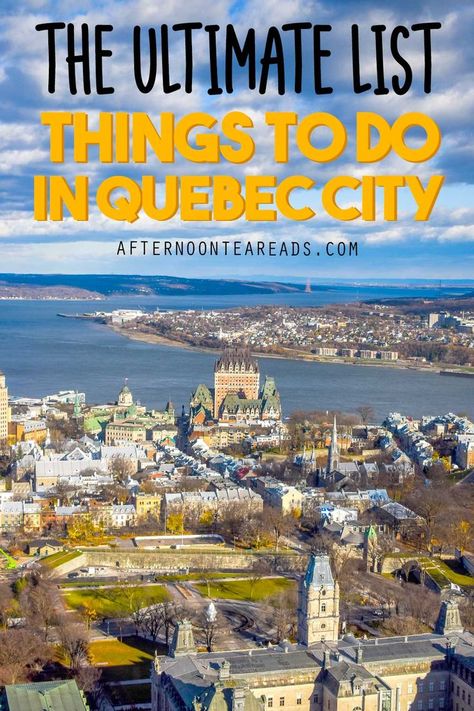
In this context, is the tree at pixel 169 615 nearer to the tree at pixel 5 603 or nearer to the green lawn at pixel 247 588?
the green lawn at pixel 247 588

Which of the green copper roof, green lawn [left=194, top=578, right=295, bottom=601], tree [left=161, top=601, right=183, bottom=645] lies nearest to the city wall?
green lawn [left=194, top=578, right=295, bottom=601]

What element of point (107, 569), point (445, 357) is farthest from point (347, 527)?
point (445, 357)

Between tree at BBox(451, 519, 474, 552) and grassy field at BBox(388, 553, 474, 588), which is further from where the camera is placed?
tree at BBox(451, 519, 474, 552)

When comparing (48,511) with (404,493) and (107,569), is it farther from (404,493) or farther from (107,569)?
(404,493)

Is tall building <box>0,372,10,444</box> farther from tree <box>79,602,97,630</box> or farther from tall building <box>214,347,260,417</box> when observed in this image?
tree <box>79,602,97,630</box>

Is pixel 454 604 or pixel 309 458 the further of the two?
pixel 309 458

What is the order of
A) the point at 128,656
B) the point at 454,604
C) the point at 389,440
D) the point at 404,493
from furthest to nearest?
the point at 389,440 < the point at 404,493 < the point at 128,656 < the point at 454,604
